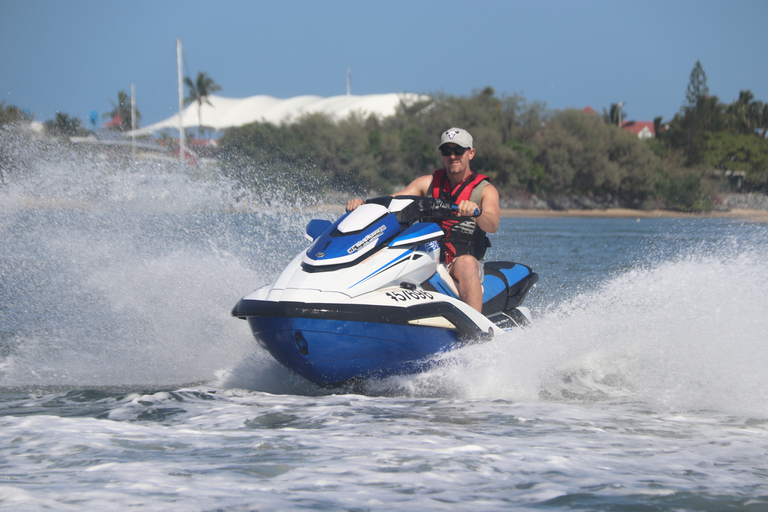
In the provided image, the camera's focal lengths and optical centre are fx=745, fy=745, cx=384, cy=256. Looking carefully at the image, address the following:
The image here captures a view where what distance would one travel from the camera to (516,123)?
49250mm

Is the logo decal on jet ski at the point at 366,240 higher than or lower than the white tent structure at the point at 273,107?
lower

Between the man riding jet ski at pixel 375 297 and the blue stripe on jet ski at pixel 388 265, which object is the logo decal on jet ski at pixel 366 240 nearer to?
the man riding jet ski at pixel 375 297

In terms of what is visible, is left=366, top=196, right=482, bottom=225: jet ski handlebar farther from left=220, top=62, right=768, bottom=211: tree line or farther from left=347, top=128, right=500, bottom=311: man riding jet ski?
left=220, top=62, right=768, bottom=211: tree line

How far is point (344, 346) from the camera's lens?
3.59 meters

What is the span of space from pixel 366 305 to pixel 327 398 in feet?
1.92

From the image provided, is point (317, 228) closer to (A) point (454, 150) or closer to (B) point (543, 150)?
(A) point (454, 150)

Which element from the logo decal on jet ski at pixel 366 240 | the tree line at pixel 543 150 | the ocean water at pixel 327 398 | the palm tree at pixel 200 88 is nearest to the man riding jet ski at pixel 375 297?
the logo decal on jet ski at pixel 366 240

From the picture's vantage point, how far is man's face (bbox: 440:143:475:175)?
4.32 metres

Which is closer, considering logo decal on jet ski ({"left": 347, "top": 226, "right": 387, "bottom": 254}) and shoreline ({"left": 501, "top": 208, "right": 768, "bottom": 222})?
logo decal on jet ski ({"left": 347, "top": 226, "right": 387, "bottom": 254})

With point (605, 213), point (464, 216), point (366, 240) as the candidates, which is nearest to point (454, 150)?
point (464, 216)

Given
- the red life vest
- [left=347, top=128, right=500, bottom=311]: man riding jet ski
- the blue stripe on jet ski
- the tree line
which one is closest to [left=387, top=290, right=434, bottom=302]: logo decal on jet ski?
the blue stripe on jet ski

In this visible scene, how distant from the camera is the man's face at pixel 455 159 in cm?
432

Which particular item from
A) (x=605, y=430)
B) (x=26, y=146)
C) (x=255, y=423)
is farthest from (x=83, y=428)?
(x=26, y=146)

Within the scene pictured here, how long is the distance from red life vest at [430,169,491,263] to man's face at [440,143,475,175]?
88 millimetres
